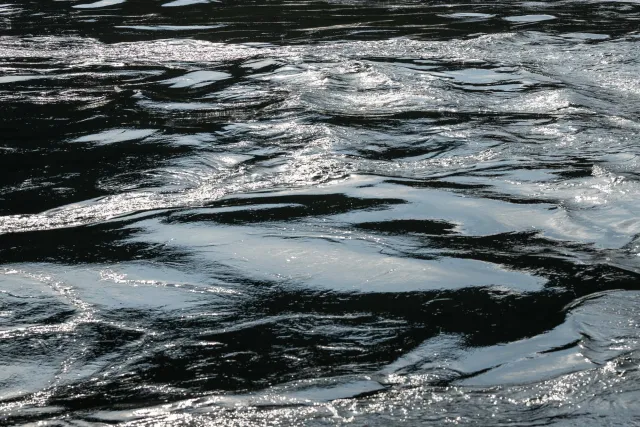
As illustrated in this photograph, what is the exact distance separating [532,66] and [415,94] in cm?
111

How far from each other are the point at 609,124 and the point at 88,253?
263 centimetres

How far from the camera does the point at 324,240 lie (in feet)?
10.0

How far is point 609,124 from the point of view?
173 inches

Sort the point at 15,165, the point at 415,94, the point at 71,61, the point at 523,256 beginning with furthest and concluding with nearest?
the point at 71,61 → the point at 415,94 → the point at 15,165 → the point at 523,256

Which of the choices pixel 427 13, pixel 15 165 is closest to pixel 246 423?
pixel 15 165

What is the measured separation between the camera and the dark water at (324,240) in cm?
212

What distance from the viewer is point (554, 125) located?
14.5ft

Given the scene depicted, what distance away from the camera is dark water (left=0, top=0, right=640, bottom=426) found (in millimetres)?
2121

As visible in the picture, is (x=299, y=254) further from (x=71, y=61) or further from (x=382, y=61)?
(x=71, y=61)

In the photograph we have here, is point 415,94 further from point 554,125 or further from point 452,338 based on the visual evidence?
point 452,338

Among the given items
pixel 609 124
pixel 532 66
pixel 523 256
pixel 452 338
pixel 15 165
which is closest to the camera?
pixel 452 338

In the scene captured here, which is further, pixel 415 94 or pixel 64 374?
pixel 415 94

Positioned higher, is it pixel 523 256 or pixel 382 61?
pixel 382 61

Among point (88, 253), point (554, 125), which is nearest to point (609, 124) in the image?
point (554, 125)
